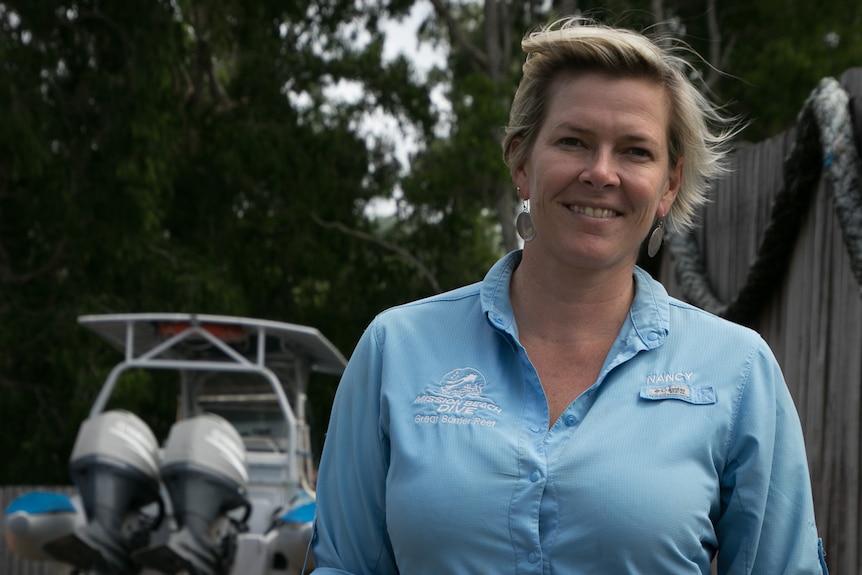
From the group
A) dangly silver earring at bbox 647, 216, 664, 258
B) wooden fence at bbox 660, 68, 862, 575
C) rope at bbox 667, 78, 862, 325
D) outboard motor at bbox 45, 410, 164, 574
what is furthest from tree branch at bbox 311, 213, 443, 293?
dangly silver earring at bbox 647, 216, 664, 258

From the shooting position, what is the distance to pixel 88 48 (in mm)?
18438

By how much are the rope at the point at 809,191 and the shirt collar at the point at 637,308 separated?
1882mm

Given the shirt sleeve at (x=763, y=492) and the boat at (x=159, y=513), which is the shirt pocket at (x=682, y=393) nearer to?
the shirt sleeve at (x=763, y=492)

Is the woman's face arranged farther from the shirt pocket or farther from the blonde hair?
the shirt pocket

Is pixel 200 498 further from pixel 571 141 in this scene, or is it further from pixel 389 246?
pixel 389 246

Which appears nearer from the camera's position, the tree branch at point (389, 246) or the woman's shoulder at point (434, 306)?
the woman's shoulder at point (434, 306)

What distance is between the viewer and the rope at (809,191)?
4335 millimetres

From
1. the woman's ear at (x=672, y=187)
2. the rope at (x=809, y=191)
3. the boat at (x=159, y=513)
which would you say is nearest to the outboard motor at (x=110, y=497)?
the boat at (x=159, y=513)

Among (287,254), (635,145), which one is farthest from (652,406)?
(287,254)

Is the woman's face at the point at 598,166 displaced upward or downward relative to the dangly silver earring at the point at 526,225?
upward

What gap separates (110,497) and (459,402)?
7.39 metres

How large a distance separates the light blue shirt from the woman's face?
151mm

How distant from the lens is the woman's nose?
239cm

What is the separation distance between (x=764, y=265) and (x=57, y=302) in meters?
14.6
